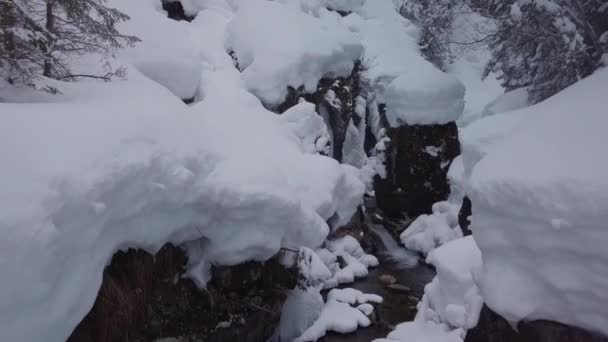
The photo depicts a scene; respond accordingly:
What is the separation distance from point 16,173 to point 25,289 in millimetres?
833

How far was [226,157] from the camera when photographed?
665 cm

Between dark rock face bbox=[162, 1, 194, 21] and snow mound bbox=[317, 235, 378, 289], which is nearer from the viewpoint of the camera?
snow mound bbox=[317, 235, 378, 289]

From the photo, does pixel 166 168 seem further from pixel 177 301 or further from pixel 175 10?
pixel 175 10

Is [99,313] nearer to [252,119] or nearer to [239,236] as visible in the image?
[239,236]

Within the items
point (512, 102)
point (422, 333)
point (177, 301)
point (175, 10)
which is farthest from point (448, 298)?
point (175, 10)

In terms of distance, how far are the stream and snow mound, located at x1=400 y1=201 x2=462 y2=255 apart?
333 mm

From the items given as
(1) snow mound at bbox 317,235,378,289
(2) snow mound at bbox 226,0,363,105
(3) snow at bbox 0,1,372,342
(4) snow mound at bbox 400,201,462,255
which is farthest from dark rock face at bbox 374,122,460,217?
(3) snow at bbox 0,1,372,342

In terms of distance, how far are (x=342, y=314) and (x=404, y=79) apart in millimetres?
11404

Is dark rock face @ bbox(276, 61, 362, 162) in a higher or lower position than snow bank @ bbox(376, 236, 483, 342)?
lower

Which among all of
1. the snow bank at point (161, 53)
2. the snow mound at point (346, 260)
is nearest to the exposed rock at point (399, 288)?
the snow mound at point (346, 260)

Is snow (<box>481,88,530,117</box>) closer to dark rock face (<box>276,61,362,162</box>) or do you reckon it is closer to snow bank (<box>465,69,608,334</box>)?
snow bank (<box>465,69,608,334</box>)

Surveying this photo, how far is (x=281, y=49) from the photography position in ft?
39.7

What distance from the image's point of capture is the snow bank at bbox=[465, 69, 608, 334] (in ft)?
12.3

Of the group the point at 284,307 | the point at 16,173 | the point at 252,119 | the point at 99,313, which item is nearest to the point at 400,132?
the point at 252,119
